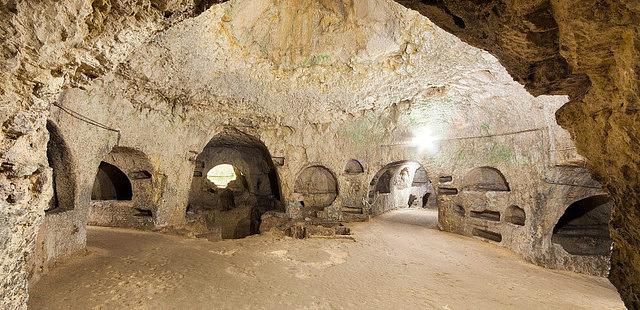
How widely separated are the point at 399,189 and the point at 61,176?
1321cm

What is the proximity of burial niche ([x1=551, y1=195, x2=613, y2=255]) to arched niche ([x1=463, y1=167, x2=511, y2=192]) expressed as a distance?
6.50 ft

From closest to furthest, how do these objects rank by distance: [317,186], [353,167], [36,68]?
[36,68] → [353,167] → [317,186]

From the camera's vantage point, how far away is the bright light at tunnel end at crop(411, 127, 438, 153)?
9875mm

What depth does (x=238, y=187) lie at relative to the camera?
14.4 metres

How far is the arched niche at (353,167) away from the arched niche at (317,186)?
0.66m

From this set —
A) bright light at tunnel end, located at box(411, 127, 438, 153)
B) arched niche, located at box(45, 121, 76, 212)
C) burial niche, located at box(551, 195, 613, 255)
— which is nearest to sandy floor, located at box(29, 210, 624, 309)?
arched niche, located at box(45, 121, 76, 212)

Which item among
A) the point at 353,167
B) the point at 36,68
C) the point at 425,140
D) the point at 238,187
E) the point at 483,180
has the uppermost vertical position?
the point at 425,140

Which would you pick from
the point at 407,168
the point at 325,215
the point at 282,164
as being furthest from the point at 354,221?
the point at 407,168

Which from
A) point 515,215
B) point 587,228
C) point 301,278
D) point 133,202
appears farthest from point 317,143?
point 587,228

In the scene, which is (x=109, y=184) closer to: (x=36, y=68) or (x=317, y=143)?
(x=317, y=143)

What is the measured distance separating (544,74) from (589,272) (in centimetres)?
719

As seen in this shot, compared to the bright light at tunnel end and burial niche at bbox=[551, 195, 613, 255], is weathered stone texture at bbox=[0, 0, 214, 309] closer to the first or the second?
the bright light at tunnel end

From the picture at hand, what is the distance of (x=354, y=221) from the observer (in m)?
10.7

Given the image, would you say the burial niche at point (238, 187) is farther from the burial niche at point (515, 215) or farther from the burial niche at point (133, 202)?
the burial niche at point (515, 215)
